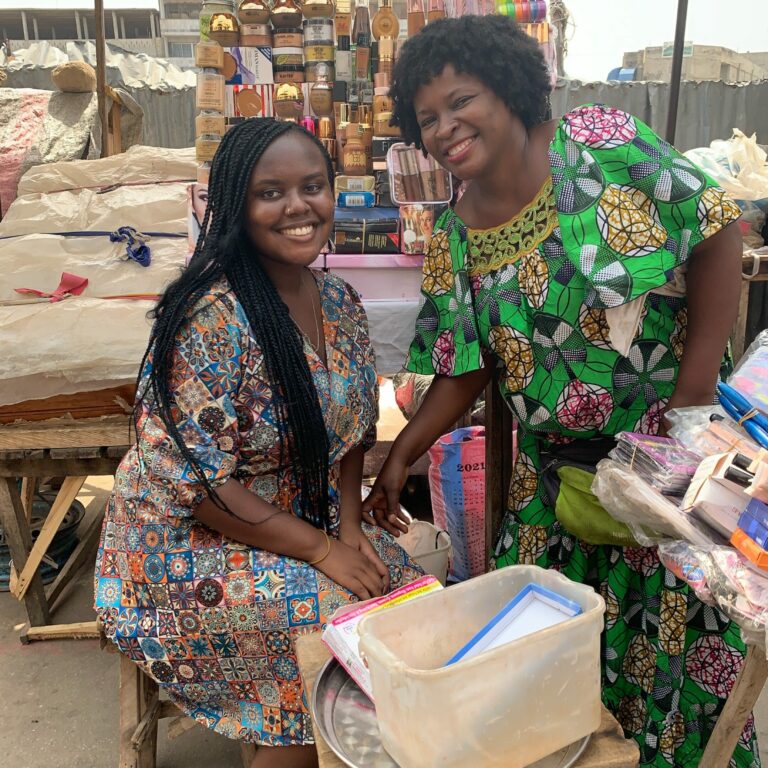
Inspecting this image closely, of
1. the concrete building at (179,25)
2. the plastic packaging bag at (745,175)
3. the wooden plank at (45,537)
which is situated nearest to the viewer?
the wooden plank at (45,537)

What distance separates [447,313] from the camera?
1770 millimetres

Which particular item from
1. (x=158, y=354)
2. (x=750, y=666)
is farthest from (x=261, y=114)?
(x=750, y=666)

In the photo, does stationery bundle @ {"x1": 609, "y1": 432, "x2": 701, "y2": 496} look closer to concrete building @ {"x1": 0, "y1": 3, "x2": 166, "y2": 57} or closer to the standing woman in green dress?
the standing woman in green dress

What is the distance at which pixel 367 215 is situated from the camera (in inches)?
91.8

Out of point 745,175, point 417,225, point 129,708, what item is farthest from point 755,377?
point 745,175

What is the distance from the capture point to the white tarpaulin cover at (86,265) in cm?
242

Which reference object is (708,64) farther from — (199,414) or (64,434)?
(199,414)

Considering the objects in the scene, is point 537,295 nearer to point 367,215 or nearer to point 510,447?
point 510,447

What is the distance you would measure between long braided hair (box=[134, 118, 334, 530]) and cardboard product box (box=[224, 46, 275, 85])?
36.5 inches

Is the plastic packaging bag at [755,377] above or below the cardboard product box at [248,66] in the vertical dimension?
below

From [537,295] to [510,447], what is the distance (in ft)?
2.45

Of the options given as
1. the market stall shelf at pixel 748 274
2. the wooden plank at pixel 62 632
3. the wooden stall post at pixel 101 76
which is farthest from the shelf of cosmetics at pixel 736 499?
the wooden stall post at pixel 101 76

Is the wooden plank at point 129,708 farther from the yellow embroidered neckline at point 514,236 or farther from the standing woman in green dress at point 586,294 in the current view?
the yellow embroidered neckline at point 514,236

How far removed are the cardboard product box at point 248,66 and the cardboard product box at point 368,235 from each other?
601 mm
